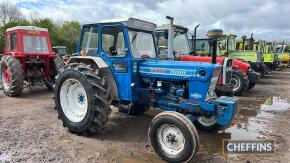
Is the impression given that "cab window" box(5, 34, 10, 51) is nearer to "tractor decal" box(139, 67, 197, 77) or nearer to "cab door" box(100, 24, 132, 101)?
"cab door" box(100, 24, 132, 101)

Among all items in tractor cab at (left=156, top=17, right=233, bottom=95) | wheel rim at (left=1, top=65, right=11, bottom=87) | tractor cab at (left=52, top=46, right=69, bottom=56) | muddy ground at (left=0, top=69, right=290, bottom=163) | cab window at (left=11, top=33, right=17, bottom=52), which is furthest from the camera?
tractor cab at (left=52, top=46, right=69, bottom=56)

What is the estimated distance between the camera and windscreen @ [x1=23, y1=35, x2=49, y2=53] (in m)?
9.71

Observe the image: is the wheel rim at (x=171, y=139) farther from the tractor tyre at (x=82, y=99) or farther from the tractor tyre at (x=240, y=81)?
the tractor tyre at (x=240, y=81)

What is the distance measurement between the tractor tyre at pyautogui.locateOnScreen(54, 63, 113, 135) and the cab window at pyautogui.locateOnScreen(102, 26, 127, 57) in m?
0.51

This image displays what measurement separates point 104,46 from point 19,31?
5467 millimetres

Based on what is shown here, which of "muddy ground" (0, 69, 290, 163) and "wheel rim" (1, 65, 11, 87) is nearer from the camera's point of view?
"muddy ground" (0, 69, 290, 163)

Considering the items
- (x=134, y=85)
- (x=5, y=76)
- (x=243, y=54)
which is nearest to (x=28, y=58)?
(x=5, y=76)

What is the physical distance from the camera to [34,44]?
9.98m

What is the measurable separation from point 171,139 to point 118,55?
1926 millimetres

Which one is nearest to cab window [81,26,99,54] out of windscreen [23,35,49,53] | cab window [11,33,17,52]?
windscreen [23,35,49,53]

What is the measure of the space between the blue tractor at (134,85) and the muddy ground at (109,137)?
0.39 m

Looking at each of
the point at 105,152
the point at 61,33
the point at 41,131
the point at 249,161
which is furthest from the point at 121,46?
the point at 61,33

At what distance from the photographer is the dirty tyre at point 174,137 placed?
394 centimetres

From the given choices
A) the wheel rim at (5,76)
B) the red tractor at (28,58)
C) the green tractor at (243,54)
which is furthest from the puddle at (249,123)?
the wheel rim at (5,76)
